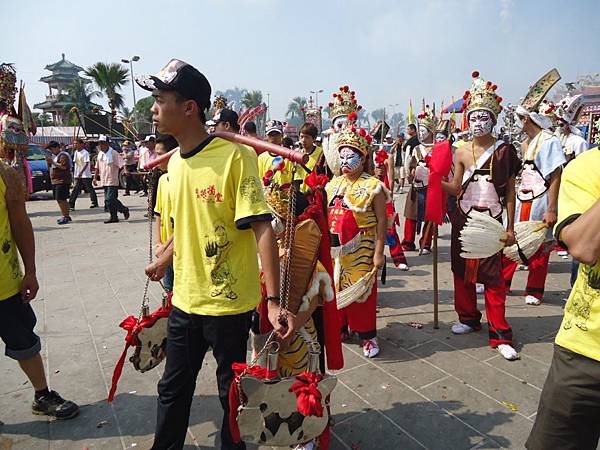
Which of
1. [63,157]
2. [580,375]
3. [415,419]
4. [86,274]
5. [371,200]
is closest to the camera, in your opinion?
[580,375]

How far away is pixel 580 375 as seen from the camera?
1.65 metres

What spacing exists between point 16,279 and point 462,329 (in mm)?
3794

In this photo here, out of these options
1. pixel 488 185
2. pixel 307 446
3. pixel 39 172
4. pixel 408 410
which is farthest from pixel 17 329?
pixel 39 172

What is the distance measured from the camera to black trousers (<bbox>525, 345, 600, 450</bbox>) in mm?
1641

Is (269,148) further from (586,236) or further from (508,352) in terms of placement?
(508,352)

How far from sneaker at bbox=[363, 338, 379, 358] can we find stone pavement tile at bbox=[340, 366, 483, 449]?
0.20 metres

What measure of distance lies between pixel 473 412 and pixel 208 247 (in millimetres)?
2209

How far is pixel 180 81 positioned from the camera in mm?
1949

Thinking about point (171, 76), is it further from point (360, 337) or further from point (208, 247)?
point (360, 337)

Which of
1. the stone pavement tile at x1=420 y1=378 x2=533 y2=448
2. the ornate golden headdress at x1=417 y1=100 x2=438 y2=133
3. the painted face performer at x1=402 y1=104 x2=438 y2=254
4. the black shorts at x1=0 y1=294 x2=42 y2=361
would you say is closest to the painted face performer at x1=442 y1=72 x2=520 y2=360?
the stone pavement tile at x1=420 y1=378 x2=533 y2=448

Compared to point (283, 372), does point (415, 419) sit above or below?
below

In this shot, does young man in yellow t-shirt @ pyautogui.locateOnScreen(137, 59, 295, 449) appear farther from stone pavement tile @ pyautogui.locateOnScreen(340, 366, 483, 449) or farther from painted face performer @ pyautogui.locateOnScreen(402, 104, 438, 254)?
painted face performer @ pyautogui.locateOnScreen(402, 104, 438, 254)

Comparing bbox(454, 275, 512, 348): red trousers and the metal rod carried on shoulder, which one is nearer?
the metal rod carried on shoulder

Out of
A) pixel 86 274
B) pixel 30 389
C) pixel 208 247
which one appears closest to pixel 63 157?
pixel 86 274
